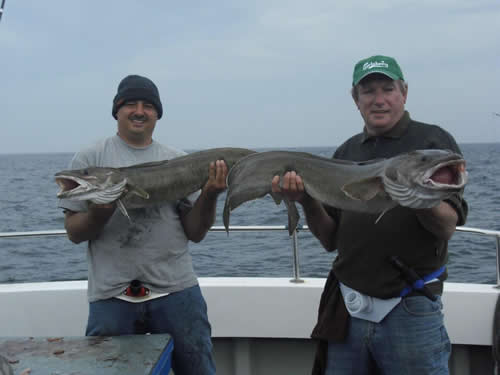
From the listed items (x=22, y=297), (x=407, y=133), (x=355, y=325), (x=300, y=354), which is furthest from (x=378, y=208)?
(x=22, y=297)

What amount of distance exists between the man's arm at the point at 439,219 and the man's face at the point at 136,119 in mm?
1741

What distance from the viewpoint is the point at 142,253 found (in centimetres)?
312

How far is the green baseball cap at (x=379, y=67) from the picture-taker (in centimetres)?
283

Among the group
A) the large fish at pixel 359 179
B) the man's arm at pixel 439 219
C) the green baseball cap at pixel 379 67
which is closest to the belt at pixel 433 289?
the man's arm at pixel 439 219

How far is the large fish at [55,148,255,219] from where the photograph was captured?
9.93 feet

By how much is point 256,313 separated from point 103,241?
1.72 metres

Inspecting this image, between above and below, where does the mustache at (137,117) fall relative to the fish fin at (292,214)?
above

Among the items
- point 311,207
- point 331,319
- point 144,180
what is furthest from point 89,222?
point 331,319

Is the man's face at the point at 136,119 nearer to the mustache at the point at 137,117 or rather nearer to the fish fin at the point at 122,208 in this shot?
the mustache at the point at 137,117

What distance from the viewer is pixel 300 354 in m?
4.56

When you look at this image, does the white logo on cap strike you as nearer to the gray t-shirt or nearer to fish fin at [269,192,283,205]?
fish fin at [269,192,283,205]

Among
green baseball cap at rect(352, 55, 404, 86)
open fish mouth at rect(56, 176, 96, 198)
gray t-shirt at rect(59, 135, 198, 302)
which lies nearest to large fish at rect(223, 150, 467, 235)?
gray t-shirt at rect(59, 135, 198, 302)

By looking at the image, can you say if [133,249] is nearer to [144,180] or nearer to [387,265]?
Result: [144,180]

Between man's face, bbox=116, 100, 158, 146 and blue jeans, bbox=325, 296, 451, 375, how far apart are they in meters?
1.77
